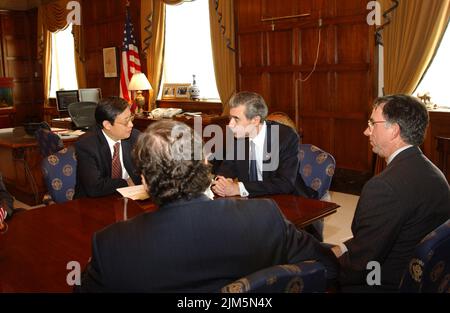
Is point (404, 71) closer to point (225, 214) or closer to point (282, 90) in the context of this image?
point (282, 90)

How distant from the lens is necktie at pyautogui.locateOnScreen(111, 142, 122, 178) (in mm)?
3068

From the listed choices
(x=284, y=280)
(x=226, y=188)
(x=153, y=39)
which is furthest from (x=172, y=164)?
(x=153, y=39)

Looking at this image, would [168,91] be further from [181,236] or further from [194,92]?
[181,236]

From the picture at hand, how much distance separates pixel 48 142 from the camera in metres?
4.84

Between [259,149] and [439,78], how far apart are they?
9.98 ft

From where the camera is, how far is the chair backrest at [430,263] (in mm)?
1452

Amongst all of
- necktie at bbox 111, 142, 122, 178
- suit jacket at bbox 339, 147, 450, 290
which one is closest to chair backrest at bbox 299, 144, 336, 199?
suit jacket at bbox 339, 147, 450, 290

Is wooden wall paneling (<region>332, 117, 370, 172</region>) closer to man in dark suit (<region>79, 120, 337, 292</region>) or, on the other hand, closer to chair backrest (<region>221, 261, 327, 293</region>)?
man in dark suit (<region>79, 120, 337, 292</region>)

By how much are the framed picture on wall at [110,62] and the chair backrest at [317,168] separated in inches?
261

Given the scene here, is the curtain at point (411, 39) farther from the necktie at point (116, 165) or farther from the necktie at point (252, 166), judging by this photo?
the necktie at point (116, 165)

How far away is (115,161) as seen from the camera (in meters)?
3.07

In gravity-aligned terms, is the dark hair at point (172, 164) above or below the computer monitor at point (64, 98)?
below

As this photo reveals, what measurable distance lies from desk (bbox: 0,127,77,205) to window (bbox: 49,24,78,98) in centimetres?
506

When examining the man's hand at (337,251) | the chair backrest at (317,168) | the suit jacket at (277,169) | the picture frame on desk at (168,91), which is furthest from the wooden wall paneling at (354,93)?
the man's hand at (337,251)
